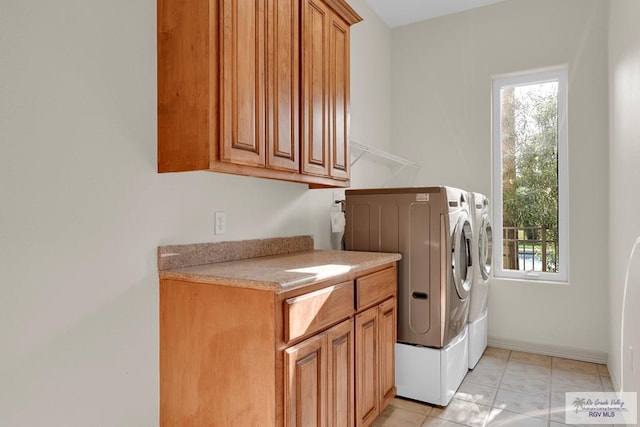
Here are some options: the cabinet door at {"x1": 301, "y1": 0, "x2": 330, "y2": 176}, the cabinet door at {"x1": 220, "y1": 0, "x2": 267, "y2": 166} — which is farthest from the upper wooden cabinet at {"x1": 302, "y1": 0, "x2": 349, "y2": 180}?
the cabinet door at {"x1": 220, "y1": 0, "x2": 267, "y2": 166}

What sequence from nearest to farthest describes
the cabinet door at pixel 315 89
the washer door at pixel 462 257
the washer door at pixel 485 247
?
the cabinet door at pixel 315 89, the washer door at pixel 462 257, the washer door at pixel 485 247

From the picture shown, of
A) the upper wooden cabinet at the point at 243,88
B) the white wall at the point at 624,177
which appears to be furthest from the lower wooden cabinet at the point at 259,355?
the white wall at the point at 624,177

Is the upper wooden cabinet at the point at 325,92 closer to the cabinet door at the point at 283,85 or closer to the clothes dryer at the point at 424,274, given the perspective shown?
the cabinet door at the point at 283,85

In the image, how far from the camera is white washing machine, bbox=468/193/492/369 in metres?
2.97

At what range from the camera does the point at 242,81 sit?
1.65m

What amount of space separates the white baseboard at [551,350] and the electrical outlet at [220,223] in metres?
2.72

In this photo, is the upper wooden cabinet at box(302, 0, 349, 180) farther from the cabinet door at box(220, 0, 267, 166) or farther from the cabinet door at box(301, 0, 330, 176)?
the cabinet door at box(220, 0, 267, 166)

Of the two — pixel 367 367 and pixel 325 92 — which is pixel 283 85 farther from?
pixel 367 367

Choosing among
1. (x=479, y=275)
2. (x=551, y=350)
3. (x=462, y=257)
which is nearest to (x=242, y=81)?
(x=462, y=257)

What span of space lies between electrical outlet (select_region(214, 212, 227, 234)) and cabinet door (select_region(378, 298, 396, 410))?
944mm

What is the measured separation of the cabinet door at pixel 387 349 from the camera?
2195 millimetres

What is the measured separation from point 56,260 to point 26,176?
0.29m

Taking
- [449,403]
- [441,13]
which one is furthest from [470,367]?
[441,13]

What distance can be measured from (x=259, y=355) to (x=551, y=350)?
2.92 metres
